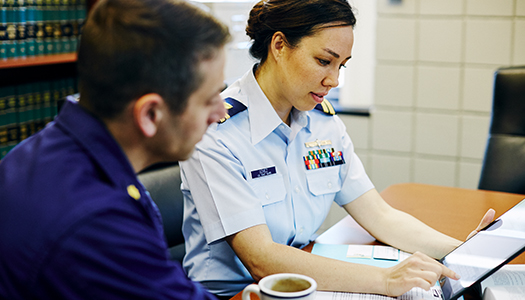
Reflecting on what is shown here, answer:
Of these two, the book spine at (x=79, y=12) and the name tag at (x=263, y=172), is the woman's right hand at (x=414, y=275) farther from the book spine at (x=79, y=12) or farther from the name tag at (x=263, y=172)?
the book spine at (x=79, y=12)

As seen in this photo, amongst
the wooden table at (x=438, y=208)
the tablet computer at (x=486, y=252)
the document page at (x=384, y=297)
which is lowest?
the wooden table at (x=438, y=208)

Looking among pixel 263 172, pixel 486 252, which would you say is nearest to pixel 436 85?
pixel 263 172

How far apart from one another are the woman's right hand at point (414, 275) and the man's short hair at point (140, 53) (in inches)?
24.3

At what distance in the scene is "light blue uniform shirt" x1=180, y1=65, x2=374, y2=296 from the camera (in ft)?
3.97

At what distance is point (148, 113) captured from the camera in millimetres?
Answer: 708

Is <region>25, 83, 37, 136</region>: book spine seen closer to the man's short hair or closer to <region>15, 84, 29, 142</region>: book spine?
<region>15, 84, 29, 142</region>: book spine

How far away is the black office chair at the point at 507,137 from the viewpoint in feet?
6.83

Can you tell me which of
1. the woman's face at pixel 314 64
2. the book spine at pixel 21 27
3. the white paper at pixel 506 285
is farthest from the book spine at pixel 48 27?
the white paper at pixel 506 285

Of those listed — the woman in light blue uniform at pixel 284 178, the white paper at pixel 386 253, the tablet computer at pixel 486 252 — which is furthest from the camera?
the white paper at pixel 386 253

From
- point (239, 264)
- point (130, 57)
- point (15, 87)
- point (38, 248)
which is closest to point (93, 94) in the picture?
point (130, 57)

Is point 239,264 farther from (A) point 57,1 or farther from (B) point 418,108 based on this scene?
(B) point 418,108

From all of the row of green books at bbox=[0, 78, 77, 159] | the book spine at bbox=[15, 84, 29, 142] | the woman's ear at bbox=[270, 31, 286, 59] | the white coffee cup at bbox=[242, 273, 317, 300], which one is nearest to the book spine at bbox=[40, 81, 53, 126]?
the row of green books at bbox=[0, 78, 77, 159]

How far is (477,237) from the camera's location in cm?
115

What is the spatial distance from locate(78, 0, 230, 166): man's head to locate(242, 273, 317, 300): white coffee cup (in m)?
0.27
